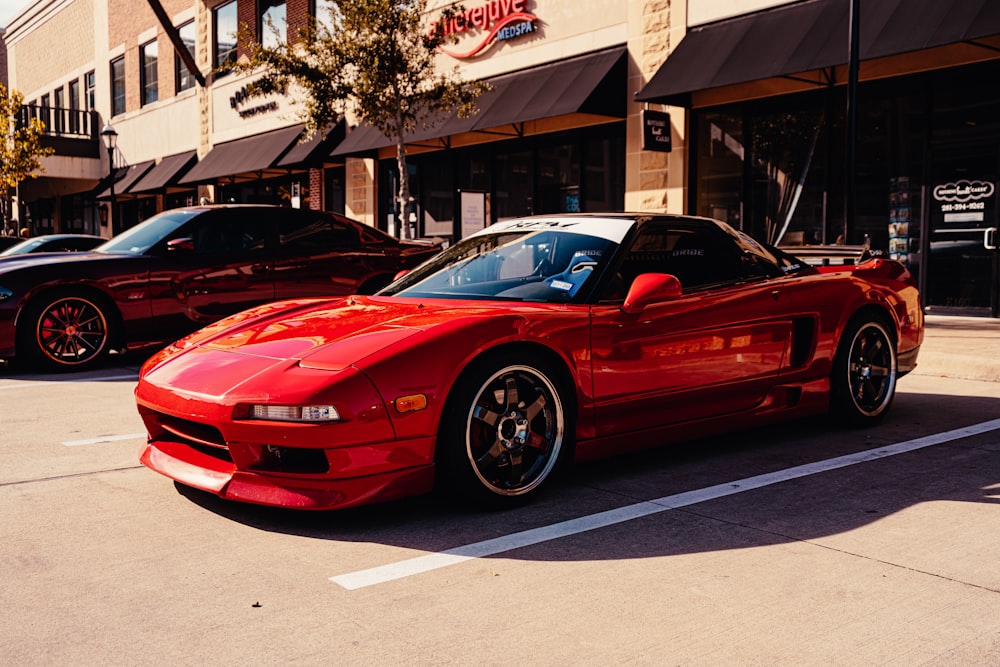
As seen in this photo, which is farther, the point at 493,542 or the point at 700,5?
the point at 700,5

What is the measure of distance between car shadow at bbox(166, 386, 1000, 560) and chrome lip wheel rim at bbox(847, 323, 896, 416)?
0.31 metres

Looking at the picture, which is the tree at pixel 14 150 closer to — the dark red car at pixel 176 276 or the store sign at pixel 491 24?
the store sign at pixel 491 24

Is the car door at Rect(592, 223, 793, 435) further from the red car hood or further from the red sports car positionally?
the red car hood

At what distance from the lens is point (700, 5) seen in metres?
14.6

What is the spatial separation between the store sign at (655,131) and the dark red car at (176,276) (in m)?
5.73

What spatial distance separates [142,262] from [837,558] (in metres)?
7.32

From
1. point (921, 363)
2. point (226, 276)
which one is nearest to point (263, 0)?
point (226, 276)

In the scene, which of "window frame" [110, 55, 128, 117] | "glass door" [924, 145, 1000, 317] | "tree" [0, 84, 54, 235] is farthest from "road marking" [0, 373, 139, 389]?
"window frame" [110, 55, 128, 117]

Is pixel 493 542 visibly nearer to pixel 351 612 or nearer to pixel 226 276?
pixel 351 612

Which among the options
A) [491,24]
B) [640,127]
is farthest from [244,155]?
[640,127]

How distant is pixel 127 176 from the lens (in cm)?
3434

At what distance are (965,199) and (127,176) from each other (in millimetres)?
29352

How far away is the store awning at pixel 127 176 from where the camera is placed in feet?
108

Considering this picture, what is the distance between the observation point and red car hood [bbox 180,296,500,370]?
4.02 m
